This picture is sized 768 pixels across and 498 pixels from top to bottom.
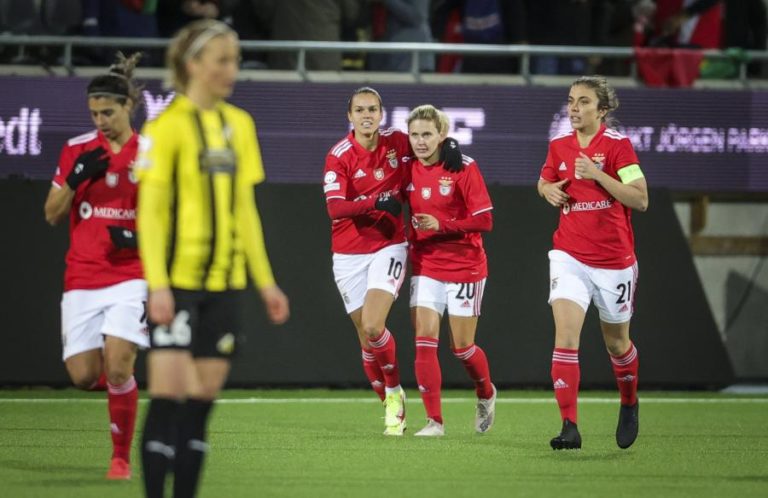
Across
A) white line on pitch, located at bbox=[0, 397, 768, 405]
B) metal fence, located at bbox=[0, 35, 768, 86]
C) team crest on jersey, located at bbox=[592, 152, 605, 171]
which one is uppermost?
metal fence, located at bbox=[0, 35, 768, 86]

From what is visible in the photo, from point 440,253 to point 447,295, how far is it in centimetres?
30

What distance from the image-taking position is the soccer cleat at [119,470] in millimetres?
7482

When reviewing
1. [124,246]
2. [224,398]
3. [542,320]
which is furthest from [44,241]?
[124,246]

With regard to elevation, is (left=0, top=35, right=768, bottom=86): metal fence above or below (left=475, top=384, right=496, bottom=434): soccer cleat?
above

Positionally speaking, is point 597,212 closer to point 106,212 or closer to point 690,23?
point 106,212

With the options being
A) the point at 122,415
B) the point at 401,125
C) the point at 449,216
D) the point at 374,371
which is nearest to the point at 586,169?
the point at 449,216

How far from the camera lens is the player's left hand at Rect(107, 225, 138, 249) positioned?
7496mm

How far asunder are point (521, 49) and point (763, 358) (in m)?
4.23

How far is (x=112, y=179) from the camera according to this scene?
300 inches

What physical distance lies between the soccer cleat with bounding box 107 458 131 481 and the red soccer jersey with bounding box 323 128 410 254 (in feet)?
10.1

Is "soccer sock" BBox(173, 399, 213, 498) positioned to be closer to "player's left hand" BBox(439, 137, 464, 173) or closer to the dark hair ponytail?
the dark hair ponytail

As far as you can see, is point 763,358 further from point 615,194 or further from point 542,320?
point 615,194

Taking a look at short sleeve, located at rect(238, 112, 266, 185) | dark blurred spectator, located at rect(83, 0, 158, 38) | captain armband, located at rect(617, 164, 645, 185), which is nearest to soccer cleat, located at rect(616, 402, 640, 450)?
captain armband, located at rect(617, 164, 645, 185)

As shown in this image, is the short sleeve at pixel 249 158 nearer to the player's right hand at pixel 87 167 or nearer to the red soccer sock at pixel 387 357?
the player's right hand at pixel 87 167
